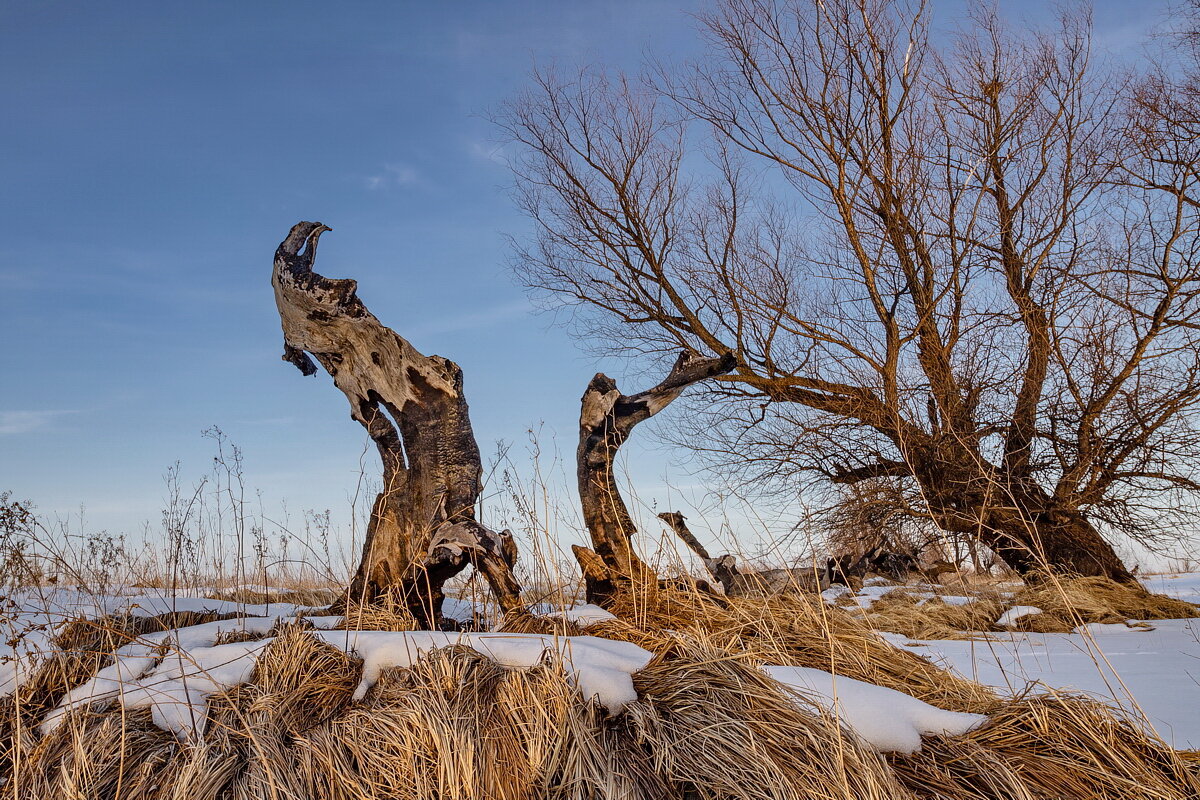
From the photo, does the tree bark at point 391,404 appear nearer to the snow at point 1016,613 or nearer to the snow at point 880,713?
the snow at point 880,713

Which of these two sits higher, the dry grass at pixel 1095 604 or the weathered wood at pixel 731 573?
the weathered wood at pixel 731 573

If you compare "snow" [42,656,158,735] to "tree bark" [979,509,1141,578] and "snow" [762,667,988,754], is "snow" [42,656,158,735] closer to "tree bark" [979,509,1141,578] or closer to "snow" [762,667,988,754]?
"snow" [762,667,988,754]

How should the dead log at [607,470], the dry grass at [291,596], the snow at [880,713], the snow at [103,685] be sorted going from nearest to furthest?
the snow at [880,713], the snow at [103,685], the dead log at [607,470], the dry grass at [291,596]

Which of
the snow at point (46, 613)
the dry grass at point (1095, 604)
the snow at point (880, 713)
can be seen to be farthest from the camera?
the dry grass at point (1095, 604)

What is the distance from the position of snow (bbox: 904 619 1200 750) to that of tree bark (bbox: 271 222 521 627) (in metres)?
2.61

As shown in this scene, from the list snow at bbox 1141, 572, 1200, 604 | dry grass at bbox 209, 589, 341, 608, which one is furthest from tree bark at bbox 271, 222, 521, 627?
snow at bbox 1141, 572, 1200, 604

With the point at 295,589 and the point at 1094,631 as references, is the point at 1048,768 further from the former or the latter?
the point at 295,589

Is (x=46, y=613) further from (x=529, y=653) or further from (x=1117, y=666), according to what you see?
(x=1117, y=666)

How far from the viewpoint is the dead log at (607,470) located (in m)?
4.32

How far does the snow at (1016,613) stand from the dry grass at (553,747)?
4.21m

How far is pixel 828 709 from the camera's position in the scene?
247cm

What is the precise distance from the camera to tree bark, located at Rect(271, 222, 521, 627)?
14.4 feet

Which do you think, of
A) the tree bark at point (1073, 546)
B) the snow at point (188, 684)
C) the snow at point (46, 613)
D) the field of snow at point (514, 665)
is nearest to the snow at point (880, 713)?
the field of snow at point (514, 665)

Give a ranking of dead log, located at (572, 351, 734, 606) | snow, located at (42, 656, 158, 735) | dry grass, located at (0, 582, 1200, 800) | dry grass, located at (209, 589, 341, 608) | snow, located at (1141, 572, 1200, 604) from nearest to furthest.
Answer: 1. dry grass, located at (0, 582, 1200, 800)
2. snow, located at (42, 656, 158, 735)
3. dead log, located at (572, 351, 734, 606)
4. dry grass, located at (209, 589, 341, 608)
5. snow, located at (1141, 572, 1200, 604)
